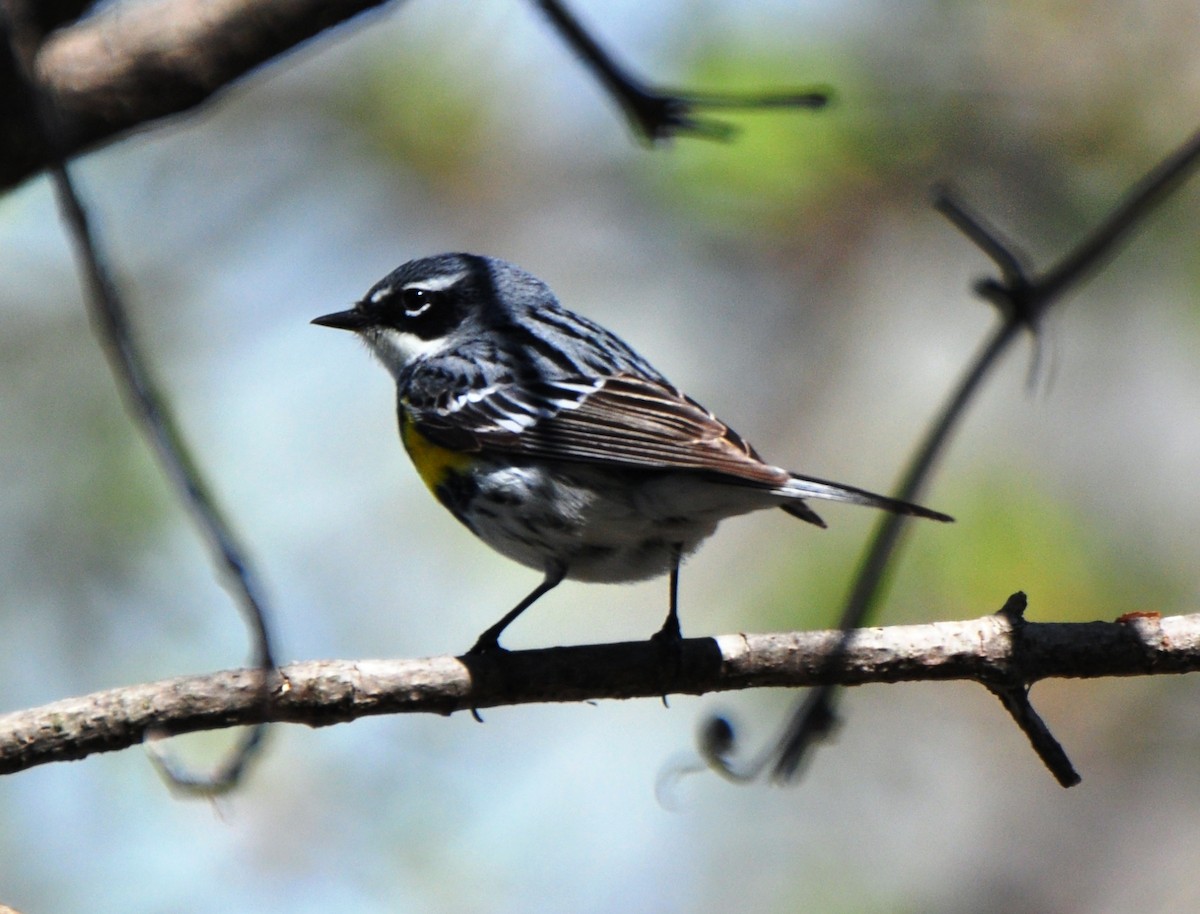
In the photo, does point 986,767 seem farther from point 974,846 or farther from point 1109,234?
point 1109,234

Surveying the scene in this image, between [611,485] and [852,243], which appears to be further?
[852,243]

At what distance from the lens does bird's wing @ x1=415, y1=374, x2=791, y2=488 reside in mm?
4219

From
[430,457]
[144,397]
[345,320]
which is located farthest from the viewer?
[345,320]

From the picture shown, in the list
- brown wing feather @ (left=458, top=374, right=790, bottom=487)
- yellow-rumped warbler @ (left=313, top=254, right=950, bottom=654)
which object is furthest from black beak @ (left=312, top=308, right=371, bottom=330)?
brown wing feather @ (left=458, top=374, right=790, bottom=487)

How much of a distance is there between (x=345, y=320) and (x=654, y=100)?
7.01 feet

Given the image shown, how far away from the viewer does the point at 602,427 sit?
4547 mm

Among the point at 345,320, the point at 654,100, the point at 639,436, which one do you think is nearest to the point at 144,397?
the point at 654,100

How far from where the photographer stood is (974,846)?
23.6ft

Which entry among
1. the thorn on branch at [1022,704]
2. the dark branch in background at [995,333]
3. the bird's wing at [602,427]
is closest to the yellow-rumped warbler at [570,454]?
the bird's wing at [602,427]

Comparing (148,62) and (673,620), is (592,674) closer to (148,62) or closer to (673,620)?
(673,620)

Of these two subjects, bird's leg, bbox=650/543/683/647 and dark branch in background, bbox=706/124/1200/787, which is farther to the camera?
bird's leg, bbox=650/543/683/647

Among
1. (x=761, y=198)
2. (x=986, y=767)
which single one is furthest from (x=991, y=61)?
(x=986, y=767)

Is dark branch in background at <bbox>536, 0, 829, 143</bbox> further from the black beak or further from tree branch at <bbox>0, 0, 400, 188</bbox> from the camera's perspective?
the black beak

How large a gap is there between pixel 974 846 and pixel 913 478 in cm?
583
